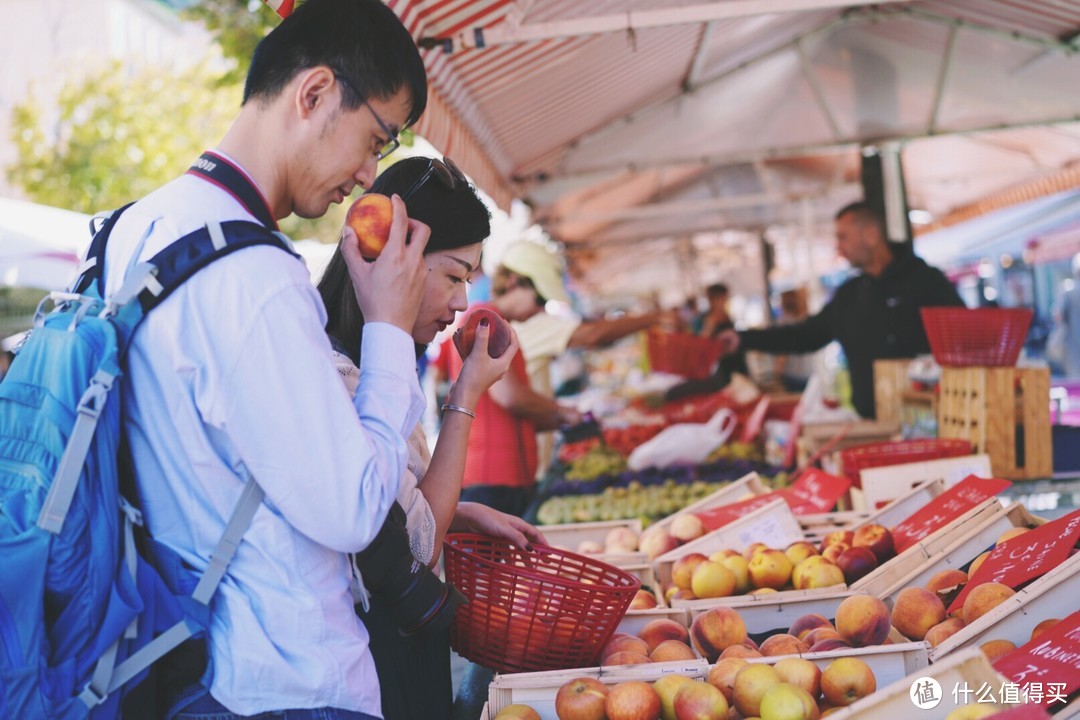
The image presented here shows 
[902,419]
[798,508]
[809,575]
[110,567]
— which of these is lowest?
[902,419]

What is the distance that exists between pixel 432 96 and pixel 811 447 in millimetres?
2480

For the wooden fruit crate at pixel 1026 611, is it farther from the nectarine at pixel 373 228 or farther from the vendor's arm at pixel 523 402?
the vendor's arm at pixel 523 402

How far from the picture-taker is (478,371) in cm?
185

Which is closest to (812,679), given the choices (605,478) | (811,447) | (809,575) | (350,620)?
(809,575)

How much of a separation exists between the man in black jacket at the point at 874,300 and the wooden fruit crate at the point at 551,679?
13.0 ft

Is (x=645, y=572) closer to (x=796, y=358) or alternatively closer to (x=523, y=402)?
(x=523, y=402)

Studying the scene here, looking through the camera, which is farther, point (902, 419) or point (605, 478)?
point (605, 478)

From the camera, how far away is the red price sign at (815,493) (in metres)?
3.42

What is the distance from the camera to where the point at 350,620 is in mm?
1368

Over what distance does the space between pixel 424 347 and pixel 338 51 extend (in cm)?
81

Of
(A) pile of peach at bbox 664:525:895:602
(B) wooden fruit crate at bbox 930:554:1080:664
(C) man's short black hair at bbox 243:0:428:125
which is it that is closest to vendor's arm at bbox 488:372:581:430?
(A) pile of peach at bbox 664:525:895:602

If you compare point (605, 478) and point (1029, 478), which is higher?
point (1029, 478)

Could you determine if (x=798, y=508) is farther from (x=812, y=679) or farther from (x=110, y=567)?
(x=110, y=567)

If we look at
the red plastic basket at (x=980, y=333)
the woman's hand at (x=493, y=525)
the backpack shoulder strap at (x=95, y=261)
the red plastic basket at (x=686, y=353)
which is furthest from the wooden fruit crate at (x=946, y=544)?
the red plastic basket at (x=686, y=353)
